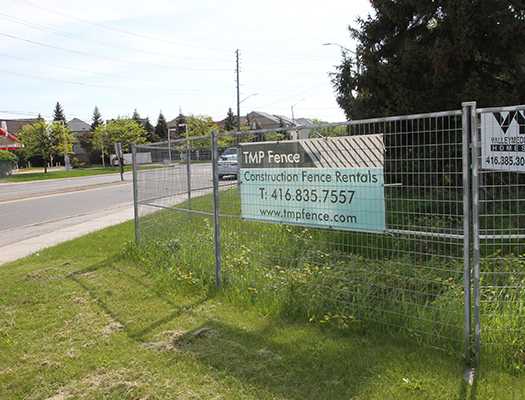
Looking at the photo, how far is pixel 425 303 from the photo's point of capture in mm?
4734

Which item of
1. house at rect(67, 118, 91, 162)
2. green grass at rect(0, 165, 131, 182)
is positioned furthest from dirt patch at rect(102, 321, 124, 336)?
house at rect(67, 118, 91, 162)

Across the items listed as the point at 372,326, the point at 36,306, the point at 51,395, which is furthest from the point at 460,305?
the point at 36,306

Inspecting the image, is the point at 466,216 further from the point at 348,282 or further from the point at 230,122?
the point at 230,122

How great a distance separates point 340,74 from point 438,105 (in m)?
2.91

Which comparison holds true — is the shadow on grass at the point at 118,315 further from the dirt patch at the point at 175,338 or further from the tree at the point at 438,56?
the tree at the point at 438,56

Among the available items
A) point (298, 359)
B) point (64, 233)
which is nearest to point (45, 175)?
point (64, 233)

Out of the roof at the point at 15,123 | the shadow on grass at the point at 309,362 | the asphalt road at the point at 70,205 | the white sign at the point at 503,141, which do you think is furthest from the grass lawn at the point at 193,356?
the roof at the point at 15,123

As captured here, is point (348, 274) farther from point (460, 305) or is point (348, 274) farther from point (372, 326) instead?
point (460, 305)

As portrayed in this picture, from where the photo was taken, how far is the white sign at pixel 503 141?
12.2ft

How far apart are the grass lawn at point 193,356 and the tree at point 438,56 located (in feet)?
22.9

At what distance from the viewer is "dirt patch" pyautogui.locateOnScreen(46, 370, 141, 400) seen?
151 inches

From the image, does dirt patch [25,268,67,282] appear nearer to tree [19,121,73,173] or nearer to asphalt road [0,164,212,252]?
asphalt road [0,164,212,252]

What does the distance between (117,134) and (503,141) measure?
66.0 metres

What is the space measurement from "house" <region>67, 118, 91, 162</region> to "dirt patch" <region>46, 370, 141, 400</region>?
257 feet
